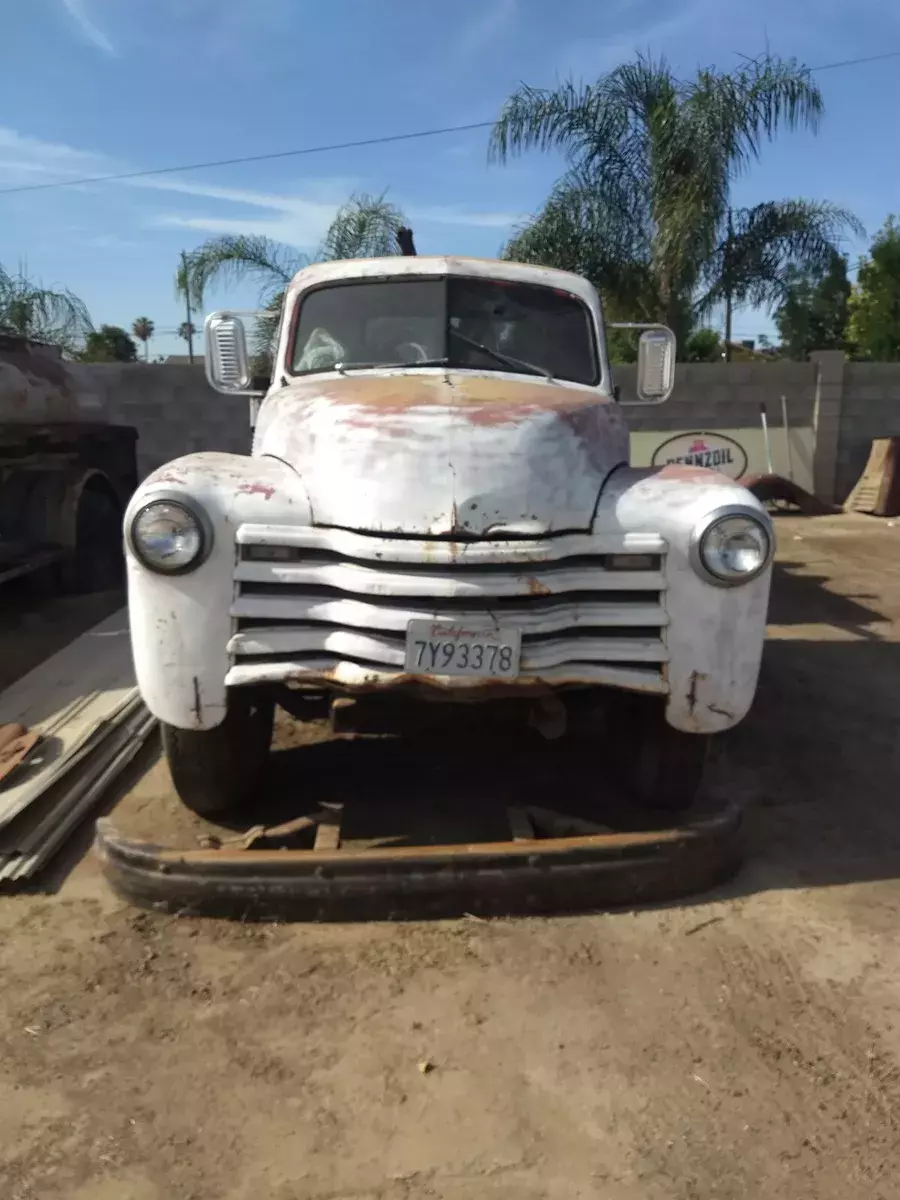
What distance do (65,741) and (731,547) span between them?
2.83m

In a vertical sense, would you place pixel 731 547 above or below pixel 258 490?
below

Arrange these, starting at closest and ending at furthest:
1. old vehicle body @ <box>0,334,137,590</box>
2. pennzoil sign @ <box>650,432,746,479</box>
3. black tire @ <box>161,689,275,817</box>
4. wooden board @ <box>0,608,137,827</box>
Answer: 1. black tire @ <box>161,689,275,817</box>
2. wooden board @ <box>0,608,137,827</box>
3. old vehicle body @ <box>0,334,137,590</box>
4. pennzoil sign @ <box>650,432,746,479</box>

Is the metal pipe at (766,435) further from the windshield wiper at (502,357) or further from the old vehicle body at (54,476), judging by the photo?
the windshield wiper at (502,357)

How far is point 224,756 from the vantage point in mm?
3508

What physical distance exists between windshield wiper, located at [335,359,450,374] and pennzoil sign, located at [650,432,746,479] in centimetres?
908

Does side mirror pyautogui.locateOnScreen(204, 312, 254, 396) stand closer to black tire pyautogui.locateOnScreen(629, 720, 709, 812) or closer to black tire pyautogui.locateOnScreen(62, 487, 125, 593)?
black tire pyautogui.locateOnScreen(629, 720, 709, 812)

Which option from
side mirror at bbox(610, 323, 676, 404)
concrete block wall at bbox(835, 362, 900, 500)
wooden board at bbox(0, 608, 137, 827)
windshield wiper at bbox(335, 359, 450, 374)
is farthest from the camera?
concrete block wall at bbox(835, 362, 900, 500)

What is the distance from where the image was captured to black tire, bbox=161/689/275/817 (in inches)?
135

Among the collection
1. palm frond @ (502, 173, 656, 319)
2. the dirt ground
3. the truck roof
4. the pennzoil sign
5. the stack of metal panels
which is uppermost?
palm frond @ (502, 173, 656, 319)

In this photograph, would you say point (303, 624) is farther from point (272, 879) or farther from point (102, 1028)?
point (102, 1028)

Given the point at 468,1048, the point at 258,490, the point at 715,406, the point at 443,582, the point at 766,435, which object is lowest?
the point at 468,1048

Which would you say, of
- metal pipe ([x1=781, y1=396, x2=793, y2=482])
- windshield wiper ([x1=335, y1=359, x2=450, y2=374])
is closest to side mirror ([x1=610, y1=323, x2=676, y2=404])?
windshield wiper ([x1=335, y1=359, x2=450, y2=374])

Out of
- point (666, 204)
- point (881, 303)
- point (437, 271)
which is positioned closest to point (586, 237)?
point (666, 204)

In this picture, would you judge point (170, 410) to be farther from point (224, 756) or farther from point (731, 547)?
point (731, 547)
